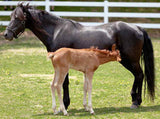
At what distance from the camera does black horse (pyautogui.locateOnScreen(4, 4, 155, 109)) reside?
7625 mm

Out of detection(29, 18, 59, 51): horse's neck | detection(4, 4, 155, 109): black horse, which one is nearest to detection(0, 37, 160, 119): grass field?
detection(4, 4, 155, 109): black horse

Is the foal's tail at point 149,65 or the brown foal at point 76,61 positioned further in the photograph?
the foal's tail at point 149,65

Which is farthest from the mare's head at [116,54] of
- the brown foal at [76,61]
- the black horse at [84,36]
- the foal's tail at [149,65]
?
the foal's tail at [149,65]

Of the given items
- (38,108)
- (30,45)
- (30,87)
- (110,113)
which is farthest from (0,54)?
(110,113)

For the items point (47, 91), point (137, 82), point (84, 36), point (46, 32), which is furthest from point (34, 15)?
point (137, 82)

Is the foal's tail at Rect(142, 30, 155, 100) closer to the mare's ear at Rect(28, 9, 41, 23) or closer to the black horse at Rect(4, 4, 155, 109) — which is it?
the black horse at Rect(4, 4, 155, 109)

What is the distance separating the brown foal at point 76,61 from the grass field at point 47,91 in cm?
51

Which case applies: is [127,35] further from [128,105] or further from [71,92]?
[71,92]

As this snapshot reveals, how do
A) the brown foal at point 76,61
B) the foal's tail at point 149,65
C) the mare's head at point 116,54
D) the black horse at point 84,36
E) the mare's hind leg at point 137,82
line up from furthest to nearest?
the foal's tail at point 149,65, the mare's hind leg at point 137,82, the black horse at point 84,36, the mare's head at point 116,54, the brown foal at point 76,61

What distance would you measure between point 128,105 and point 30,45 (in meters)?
8.44

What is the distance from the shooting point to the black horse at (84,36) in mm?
7625

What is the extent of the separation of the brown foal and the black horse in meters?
0.44

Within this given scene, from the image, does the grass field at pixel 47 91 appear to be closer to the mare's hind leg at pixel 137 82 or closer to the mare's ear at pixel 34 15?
the mare's hind leg at pixel 137 82

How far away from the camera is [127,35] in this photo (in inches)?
307
